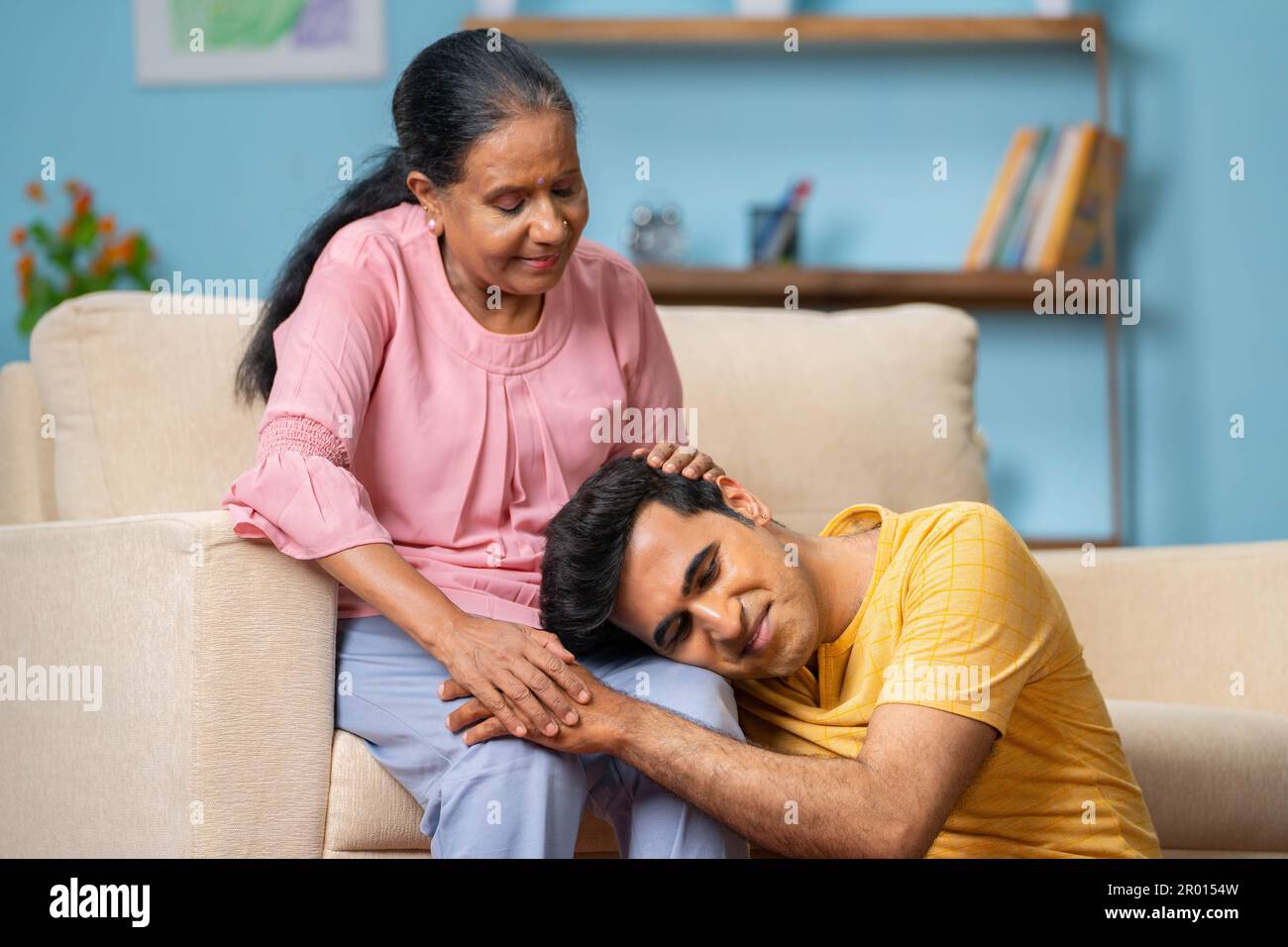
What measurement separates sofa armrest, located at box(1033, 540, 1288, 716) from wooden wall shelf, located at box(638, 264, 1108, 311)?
1117 mm

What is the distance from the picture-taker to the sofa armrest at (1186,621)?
213cm

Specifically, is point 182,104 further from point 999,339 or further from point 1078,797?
point 1078,797

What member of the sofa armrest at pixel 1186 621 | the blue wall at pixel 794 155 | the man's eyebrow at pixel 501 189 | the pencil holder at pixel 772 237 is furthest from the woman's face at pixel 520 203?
the blue wall at pixel 794 155

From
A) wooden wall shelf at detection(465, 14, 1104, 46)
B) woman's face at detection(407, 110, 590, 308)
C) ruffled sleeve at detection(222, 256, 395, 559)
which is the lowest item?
ruffled sleeve at detection(222, 256, 395, 559)

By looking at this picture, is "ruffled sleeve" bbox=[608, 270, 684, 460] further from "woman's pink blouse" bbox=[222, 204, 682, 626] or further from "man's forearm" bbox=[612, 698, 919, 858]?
"man's forearm" bbox=[612, 698, 919, 858]

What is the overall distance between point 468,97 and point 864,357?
3.40ft

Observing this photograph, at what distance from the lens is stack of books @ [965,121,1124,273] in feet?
10.7

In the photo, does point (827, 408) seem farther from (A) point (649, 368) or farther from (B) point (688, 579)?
(B) point (688, 579)

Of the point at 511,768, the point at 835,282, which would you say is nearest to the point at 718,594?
the point at 511,768

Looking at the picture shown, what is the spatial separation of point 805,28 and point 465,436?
199cm

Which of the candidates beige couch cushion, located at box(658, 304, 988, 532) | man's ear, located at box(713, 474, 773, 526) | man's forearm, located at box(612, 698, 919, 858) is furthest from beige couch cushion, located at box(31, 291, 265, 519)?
man's forearm, located at box(612, 698, 919, 858)

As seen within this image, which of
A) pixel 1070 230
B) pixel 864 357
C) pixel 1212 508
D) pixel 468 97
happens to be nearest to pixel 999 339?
pixel 1070 230

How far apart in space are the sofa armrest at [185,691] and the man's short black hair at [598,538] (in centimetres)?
26

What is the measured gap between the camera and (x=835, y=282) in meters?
3.26
